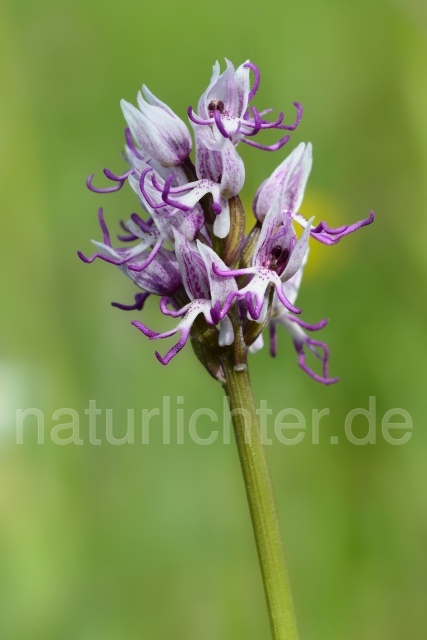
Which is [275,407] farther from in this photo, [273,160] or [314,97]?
[314,97]

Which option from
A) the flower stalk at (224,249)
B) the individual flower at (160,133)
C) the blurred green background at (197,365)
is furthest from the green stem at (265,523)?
the blurred green background at (197,365)

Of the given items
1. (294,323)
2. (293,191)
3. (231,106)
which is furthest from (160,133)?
(294,323)

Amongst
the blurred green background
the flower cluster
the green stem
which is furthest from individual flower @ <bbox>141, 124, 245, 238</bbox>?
the blurred green background

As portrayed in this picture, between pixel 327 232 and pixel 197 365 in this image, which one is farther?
pixel 197 365

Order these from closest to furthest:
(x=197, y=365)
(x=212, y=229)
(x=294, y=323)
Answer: (x=212, y=229) < (x=294, y=323) < (x=197, y=365)

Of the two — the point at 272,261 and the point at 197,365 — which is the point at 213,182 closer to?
the point at 272,261

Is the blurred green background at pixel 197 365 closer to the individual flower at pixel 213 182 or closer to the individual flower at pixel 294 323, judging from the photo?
the individual flower at pixel 294 323

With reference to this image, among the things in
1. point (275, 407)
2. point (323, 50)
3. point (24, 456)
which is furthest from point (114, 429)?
point (323, 50)
